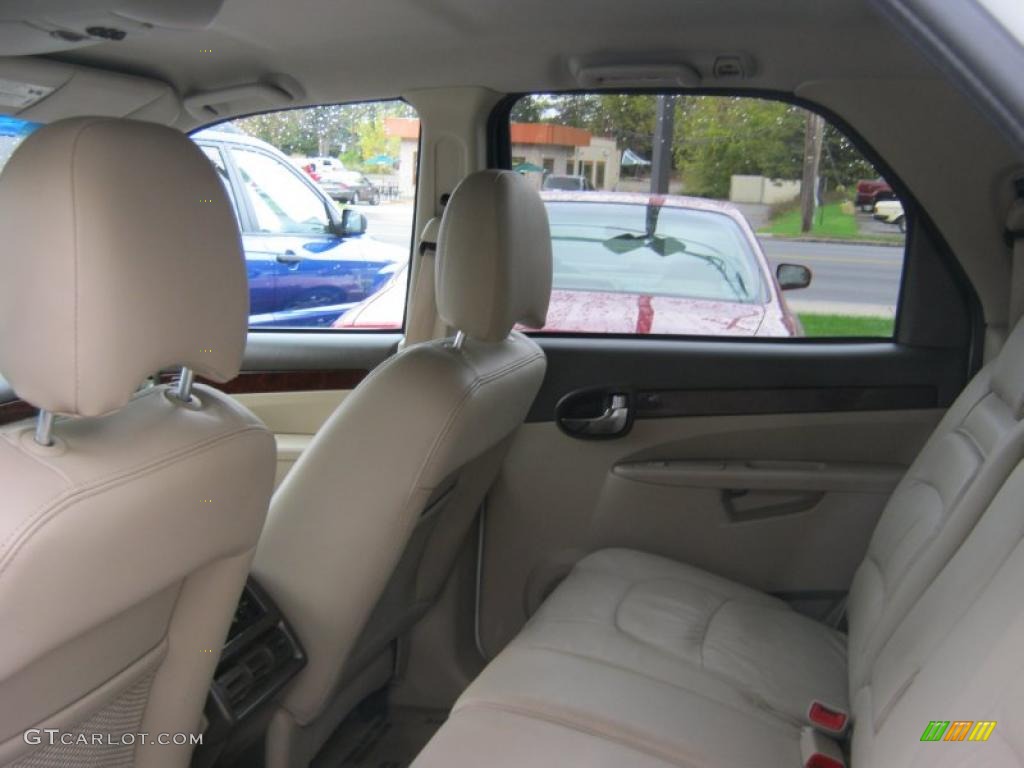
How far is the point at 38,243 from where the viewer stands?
1101 mm

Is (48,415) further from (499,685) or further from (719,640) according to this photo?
(719,640)

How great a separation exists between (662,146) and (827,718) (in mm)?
1640

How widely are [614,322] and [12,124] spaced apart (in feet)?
5.31

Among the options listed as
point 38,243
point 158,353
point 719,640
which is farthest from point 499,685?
point 38,243

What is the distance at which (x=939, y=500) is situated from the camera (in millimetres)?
1812

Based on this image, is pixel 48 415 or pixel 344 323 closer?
pixel 48 415

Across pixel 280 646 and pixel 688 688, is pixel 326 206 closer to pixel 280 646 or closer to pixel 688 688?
pixel 280 646

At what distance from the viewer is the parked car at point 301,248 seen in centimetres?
327

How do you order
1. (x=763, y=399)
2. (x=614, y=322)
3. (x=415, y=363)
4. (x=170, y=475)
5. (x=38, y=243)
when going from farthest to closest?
(x=614, y=322)
(x=763, y=399)
(x=415, y=363)
(x=170, y=475)
(x=38, y=243)

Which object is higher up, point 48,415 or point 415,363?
point 48,415

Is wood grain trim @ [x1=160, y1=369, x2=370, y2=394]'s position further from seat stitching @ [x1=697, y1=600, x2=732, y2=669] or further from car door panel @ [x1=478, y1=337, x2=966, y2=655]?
seat stitching @ [x1=697, y1=600, x2=732, y2=669]

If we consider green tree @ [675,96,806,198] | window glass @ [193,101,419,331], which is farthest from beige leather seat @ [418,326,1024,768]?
window glass @ [193,101,419,331]

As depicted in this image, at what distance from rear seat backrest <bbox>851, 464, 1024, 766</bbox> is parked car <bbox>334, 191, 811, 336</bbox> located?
1317 mm

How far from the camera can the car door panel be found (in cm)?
248
